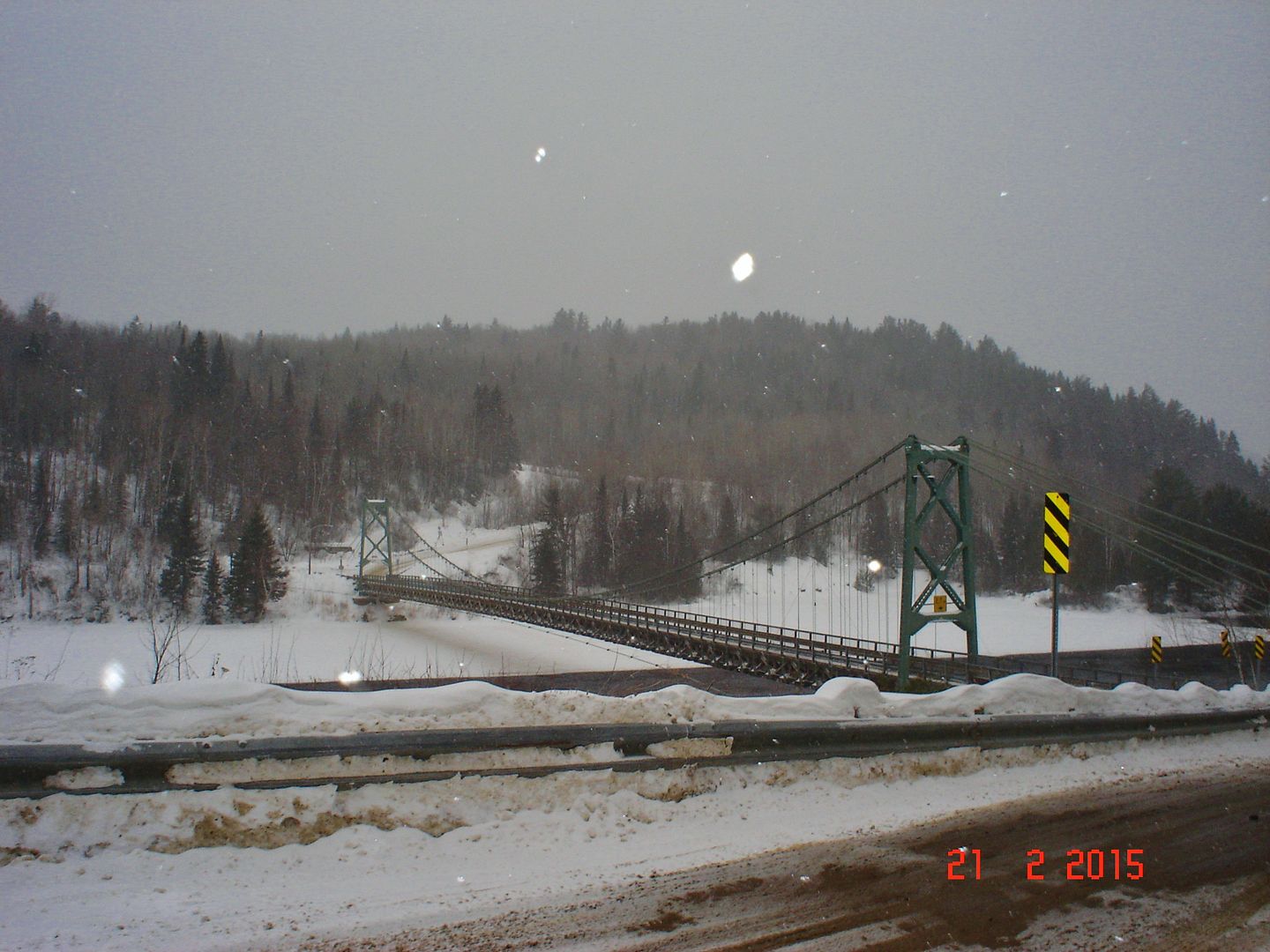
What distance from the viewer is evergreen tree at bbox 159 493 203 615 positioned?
50688mm

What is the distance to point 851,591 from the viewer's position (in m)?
62.1

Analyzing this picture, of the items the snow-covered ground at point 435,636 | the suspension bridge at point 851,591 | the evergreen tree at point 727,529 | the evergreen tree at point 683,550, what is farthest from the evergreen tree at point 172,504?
the evergreen tree at point 727,529

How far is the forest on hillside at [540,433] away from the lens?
6234 cm

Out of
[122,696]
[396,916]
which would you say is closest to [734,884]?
[396,916]

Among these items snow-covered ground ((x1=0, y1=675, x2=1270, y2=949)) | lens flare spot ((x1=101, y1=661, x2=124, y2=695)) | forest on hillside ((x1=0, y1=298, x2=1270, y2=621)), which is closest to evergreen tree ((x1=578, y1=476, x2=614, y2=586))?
forest on hillside ((x1=0, y1=298, x2=1270, y2=621))

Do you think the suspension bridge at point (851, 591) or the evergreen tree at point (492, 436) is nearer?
the suspension bridge at point (851, 591)

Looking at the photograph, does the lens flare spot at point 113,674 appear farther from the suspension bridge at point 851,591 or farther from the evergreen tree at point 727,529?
the evergreen tree at point 727,529

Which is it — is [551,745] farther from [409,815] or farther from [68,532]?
[68,532]

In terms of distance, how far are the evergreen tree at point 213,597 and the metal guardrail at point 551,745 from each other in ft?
173

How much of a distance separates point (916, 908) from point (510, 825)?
7.96 feet

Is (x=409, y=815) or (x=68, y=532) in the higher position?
(x=68, y=532)

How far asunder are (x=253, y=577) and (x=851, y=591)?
44.6 meters

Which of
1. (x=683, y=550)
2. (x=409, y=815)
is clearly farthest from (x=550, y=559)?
(x=409, y=815)

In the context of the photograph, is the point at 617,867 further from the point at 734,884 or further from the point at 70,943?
the point at 70,943
